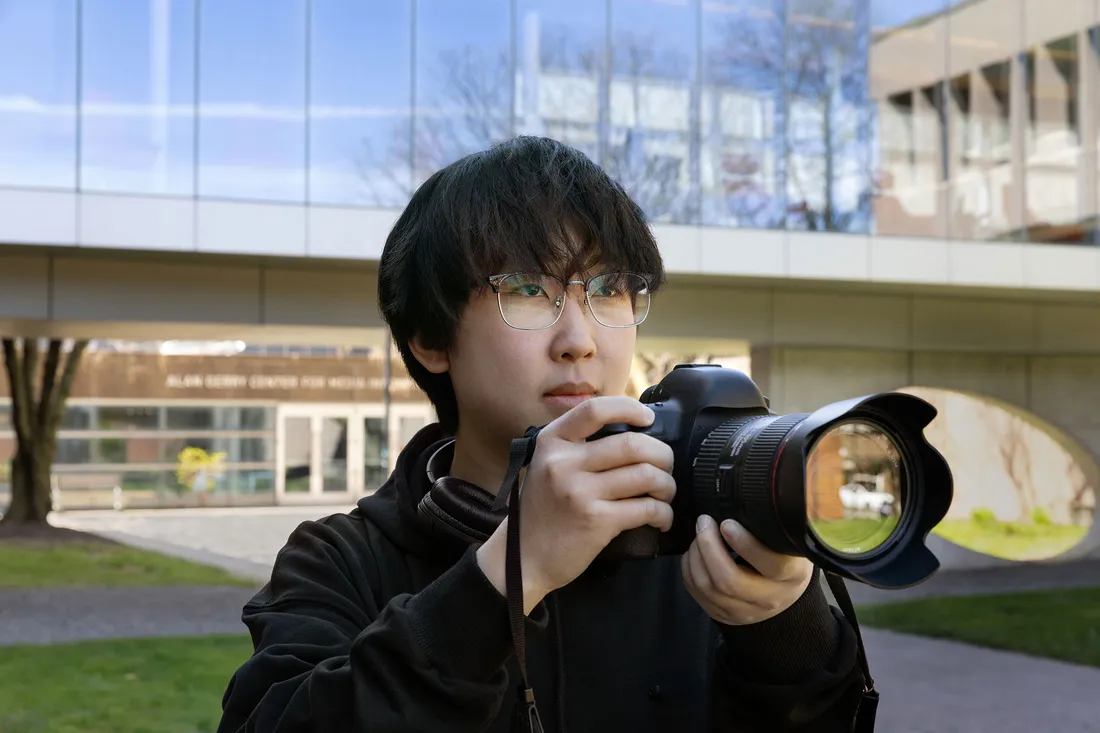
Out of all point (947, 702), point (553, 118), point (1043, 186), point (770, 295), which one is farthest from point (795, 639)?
point (1043, 186)

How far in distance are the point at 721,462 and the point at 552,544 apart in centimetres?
18

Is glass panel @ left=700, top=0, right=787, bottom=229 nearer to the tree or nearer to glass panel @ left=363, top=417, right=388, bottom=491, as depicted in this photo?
the tree

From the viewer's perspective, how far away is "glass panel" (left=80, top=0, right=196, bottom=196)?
10.5 metres

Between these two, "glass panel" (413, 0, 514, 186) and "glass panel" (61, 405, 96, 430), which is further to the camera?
"glass panel" (61, 405, 96, 430)

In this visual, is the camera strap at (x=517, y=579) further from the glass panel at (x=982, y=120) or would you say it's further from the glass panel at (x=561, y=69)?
the glass panel at (x=982, y=120)

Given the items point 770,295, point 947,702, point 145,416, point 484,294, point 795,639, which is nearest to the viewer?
point 795,639

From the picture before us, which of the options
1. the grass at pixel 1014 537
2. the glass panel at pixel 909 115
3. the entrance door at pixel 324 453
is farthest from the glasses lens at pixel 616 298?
the entrance door at pixel 324 453

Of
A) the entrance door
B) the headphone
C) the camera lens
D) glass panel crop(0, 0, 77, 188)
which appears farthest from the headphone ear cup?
the entrance door

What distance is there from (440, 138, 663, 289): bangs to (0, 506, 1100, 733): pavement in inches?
300

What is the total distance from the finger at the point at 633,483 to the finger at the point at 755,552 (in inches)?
3.2

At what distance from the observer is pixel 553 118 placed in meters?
11.5

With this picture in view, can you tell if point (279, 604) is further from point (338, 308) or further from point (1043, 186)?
point (1043, 186)

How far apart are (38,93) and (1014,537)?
551 inches

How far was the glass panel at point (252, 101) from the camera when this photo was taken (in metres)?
10.7
